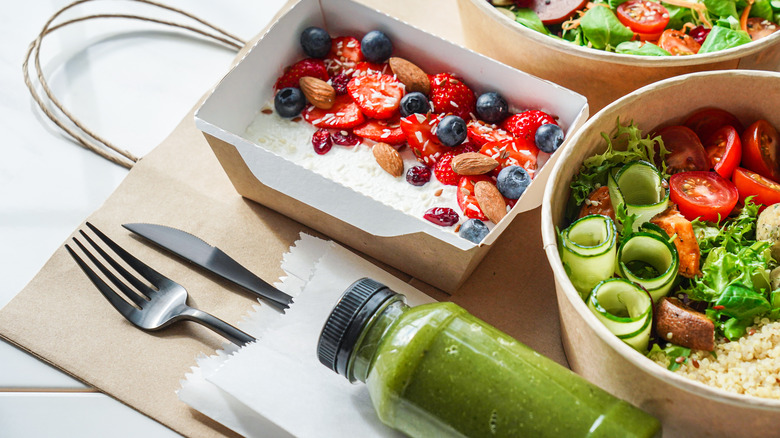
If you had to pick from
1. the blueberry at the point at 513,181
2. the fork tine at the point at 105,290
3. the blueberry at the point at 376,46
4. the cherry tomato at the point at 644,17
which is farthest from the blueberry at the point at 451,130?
the fork tine at the point at 105,290

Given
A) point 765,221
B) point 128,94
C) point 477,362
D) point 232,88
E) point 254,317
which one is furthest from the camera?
point 128,94

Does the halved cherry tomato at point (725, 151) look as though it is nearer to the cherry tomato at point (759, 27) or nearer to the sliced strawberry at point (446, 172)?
the cherry tomato at point (759, 27)

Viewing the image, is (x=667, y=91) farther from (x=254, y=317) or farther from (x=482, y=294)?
(x=254, y=317)

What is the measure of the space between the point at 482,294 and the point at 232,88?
64 centimetres

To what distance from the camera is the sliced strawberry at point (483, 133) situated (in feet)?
4.45

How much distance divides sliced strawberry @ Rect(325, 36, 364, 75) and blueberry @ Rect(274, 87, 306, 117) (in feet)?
0.36

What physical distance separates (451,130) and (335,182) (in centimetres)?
28

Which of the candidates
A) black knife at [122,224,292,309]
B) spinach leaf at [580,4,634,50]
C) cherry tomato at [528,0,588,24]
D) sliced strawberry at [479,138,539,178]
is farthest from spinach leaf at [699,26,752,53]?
black knife at [122,224,292,309]

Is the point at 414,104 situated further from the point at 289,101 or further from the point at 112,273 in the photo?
the point at 112,273

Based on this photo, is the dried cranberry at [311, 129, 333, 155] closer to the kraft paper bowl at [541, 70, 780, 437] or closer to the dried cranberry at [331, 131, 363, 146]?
the dried cranberry at [331, 131, 363, 146]

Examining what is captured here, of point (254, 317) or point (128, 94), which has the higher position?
point (128, 94)

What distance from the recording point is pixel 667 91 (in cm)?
116

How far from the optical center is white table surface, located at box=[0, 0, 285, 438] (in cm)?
123

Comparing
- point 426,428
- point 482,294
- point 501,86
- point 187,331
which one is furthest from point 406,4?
point 426,428
